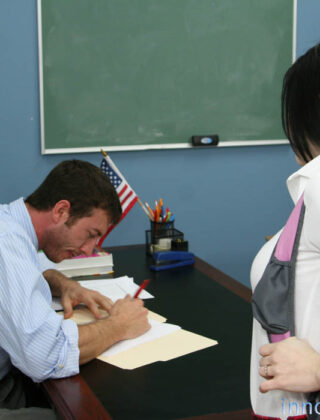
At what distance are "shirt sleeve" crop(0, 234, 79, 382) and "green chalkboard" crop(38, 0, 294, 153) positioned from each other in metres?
1.46

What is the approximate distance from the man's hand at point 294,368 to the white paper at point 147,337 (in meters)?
0.64

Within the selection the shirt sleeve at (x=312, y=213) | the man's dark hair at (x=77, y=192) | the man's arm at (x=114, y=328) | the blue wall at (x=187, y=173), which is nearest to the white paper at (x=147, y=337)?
the man's arm at (x=114, y=328)

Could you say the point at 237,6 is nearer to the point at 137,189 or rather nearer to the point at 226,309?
the point at 137,189

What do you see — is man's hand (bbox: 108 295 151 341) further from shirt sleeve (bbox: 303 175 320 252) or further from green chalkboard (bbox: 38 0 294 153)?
green chalkboard (bbox: 38 0 294 153)

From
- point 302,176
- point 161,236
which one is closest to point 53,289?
point 161,236

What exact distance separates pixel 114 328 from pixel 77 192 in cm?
44

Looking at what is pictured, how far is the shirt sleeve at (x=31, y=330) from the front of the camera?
136cm

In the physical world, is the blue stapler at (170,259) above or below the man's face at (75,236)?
below

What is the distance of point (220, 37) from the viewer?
2994 millimetres

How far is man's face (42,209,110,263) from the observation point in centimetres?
173

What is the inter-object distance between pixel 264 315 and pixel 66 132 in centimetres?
205

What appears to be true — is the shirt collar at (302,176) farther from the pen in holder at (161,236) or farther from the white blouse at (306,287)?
the pen in holder at (161,236)

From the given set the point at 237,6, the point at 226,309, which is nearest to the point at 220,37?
the point at 237,6

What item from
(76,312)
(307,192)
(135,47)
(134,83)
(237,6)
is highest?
(237,6)
